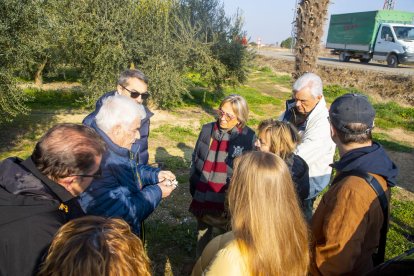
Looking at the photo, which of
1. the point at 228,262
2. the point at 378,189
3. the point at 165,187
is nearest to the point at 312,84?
the point at 378,189

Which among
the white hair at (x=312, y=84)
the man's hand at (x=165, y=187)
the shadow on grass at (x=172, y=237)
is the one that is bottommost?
the shadow on grass at (x=172, y=237)

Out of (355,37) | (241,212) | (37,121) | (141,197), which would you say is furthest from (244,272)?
(355,37)

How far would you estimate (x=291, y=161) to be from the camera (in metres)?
2.71

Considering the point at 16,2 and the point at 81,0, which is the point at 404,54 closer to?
→ the point at 81,0

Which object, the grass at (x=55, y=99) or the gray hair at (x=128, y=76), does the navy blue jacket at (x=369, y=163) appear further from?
the grass at (x=55, y=99)

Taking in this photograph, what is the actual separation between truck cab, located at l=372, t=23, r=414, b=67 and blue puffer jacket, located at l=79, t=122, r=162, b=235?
76.3 feet

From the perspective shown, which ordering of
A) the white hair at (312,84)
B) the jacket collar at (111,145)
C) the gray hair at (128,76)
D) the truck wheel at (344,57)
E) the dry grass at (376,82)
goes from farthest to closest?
the truck wheel at (344,57), the dry grass at (376,82), the gray hair at (128,76), the white hair at (312,84), the jacket collar at (111,145)

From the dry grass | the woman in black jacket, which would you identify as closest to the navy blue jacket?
the woman in black jacket

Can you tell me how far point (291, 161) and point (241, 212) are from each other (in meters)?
1.15

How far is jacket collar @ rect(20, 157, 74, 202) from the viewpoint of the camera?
5.47 feet

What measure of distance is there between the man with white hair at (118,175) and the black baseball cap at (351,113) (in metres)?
1.39

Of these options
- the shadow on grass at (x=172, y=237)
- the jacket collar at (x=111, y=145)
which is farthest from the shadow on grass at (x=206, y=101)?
the jacket collar at (x=111, y=145)

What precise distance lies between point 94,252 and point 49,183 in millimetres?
671

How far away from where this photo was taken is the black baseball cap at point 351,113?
2.04 metres
